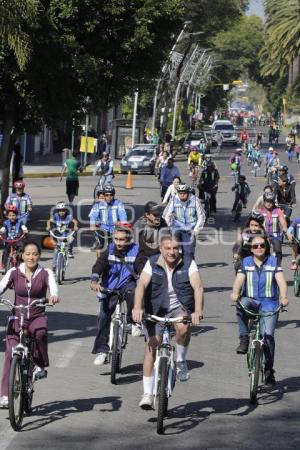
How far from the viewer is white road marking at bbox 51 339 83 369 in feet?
44.4

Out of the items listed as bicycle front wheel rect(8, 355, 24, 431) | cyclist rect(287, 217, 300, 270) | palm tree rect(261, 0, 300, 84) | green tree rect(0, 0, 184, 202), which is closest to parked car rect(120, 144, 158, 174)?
palm tree rect(261, 0, 300, 84)

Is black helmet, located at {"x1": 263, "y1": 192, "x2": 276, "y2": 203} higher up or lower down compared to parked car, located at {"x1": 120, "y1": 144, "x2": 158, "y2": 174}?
higher up

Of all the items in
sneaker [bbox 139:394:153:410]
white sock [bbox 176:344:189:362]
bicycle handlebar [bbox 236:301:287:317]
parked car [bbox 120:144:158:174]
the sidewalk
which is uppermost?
bicycle handlebar [bbox 236:301:287:317]

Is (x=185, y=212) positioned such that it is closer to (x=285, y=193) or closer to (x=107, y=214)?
(x=107, y=214)

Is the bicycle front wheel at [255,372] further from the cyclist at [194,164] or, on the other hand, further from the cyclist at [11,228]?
the cyclist at [194,164]

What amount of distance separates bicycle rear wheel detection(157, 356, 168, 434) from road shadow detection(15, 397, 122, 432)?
107cm

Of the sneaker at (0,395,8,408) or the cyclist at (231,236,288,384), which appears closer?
the sneaker at (0,395,8,408)

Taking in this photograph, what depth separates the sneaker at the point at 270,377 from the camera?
12.2 metres

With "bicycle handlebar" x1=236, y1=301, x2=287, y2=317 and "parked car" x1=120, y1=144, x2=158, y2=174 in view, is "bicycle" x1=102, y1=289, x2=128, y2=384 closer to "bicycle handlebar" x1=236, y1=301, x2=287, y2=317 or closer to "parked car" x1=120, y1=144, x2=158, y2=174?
"bicycle handlebar" x1=236, y1=301, x2=287, y2=317

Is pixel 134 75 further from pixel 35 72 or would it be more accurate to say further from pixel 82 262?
pixel 82 262

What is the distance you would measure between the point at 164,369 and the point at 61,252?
433 inches

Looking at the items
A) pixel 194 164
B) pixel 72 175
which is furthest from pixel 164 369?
pixel 194 164

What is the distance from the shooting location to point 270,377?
483 inches

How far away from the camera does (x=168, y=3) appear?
29.0m
